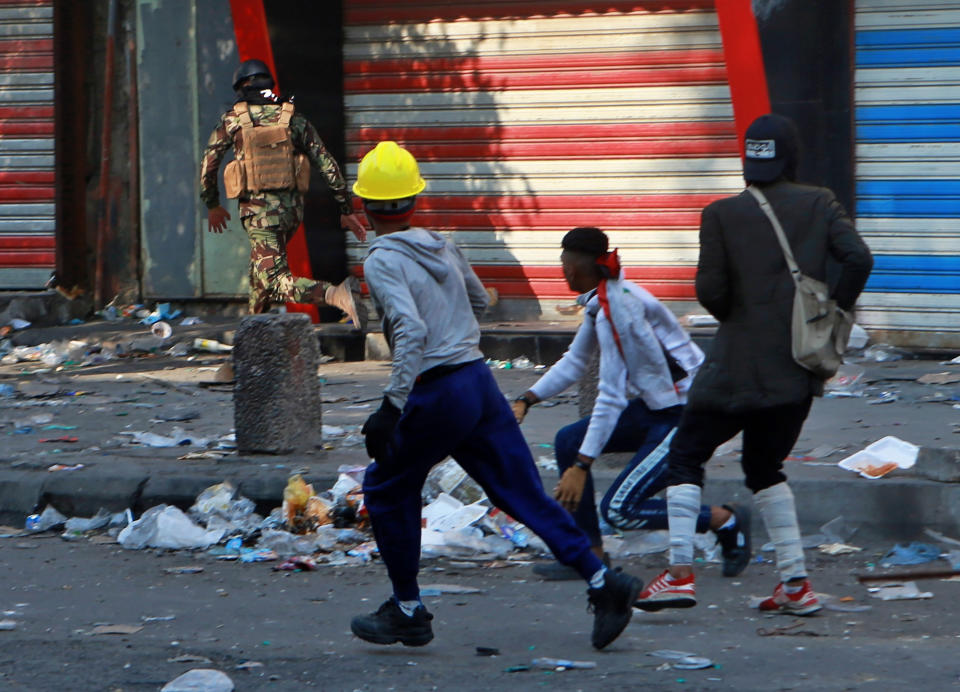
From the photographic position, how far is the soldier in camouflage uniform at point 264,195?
30.9 ft

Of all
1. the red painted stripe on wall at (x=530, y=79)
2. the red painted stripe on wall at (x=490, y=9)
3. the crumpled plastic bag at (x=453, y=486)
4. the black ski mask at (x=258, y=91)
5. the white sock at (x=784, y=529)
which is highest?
the red painted stripe on wall at (x=490, y=9)

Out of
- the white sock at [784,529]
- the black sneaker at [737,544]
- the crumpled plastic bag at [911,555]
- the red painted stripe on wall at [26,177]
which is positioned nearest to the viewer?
the white sock at [784,529]

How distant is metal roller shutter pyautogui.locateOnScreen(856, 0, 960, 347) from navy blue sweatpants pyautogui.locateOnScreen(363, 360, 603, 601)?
6.17m

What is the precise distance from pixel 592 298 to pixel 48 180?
27.3 feet

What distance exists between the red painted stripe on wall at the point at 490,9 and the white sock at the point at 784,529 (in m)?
6.42

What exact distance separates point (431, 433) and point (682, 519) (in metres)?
0.92

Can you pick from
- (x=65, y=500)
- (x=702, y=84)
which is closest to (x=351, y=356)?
(x=702, y=84)

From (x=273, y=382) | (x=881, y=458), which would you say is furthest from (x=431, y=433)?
(x=273, y=382)

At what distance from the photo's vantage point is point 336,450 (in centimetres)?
725

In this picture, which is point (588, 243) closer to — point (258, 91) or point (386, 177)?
point (386, 177)

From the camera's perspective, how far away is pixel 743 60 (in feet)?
32.5

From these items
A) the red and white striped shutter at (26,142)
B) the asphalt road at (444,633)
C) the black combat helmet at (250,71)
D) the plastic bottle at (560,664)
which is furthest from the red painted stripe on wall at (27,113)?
the plastic bottle at (560,664)

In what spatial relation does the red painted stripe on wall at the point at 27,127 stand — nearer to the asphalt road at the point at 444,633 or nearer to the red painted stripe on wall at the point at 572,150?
the red painted stripe on wall at the point at 572,150

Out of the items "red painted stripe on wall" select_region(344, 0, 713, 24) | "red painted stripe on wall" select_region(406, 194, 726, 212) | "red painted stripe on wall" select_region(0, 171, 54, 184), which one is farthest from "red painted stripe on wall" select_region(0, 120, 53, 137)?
"red painted stripe on wall" select_region(406, 194, 726, 212)
